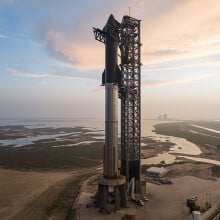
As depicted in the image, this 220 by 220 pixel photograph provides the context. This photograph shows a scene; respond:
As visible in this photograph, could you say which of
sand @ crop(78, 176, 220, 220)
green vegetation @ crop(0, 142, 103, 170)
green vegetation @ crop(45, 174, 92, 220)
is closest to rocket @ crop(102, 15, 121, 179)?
sand @ crop(78, 176, 220, 220)

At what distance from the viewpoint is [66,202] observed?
36.1 meters

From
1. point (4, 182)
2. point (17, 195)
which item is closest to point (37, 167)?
point (4, 182)

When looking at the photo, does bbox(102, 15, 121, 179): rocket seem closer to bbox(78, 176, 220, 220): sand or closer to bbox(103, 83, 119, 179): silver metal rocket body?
bbox(103, 83, 119, 179): silver metal rocket body

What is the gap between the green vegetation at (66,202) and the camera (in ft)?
106

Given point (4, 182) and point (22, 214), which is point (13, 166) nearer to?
point (4, 182)

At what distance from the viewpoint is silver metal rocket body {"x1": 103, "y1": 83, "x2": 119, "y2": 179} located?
33312 mm

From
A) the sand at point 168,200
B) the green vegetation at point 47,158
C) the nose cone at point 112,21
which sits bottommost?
Result: the green vegetation at point 47,158

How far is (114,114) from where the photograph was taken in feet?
110

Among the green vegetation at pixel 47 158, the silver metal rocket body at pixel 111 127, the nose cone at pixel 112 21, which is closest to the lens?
the silver metal rocket body at pixel 111 127

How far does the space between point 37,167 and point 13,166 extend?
5.86 meters

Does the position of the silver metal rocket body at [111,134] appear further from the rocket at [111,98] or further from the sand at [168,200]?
the sand at [168,200]

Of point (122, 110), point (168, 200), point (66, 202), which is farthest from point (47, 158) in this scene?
point (168, 200)

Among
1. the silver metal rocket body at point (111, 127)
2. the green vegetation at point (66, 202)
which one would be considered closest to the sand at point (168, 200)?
the green vegetation at point (66, 202)

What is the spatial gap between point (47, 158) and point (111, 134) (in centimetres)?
4511
